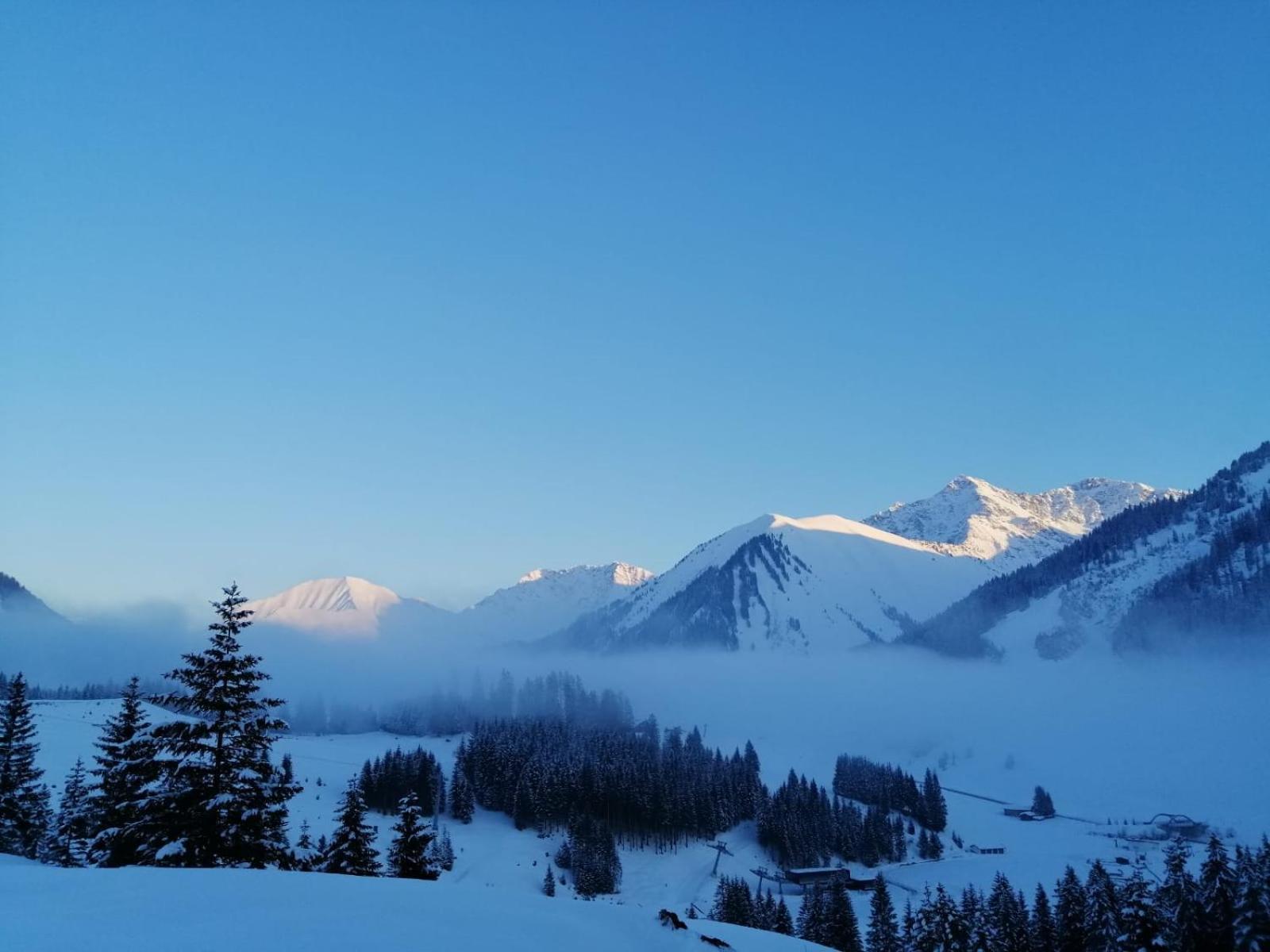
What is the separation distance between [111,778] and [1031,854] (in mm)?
144647

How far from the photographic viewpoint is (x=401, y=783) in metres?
135

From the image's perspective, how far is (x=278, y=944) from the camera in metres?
12.8

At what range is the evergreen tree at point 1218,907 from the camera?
162ft

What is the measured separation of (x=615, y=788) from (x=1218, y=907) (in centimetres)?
9804

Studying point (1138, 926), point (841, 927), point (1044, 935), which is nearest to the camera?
point (1138, 926)

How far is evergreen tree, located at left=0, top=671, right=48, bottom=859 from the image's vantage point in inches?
1478

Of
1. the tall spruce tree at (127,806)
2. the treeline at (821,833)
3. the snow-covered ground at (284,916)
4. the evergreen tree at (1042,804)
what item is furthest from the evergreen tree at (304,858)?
the evergreen tree at (1042,804)

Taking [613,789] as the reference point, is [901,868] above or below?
below

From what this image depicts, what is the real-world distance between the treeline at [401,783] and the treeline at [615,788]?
29.4 ft

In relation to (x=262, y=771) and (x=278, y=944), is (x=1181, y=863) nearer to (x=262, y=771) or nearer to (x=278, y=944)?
→ (x=262, y=771)

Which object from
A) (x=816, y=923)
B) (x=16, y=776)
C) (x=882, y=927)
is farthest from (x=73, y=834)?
(x=882, y=927)

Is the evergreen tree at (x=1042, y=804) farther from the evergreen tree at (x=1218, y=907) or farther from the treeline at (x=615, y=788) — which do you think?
the evergreen tree at (x=1218, y=907)

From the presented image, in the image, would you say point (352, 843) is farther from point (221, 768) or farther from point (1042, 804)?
point (1042, 804)

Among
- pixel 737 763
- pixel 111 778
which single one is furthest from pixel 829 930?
pixel 737 763
